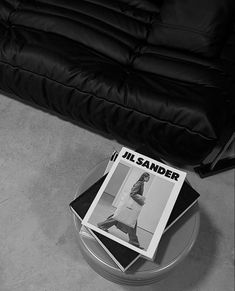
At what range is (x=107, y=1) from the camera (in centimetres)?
129

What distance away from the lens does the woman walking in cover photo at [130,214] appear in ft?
2.78

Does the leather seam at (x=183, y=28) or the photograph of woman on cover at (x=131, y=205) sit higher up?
the leather seam at (x=183, y=28)

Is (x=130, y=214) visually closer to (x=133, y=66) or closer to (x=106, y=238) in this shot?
(x=106, y=238)

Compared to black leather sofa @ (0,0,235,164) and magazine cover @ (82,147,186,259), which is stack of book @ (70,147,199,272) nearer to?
magazine cover @ (82,147,186,259)

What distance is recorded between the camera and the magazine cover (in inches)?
33.2

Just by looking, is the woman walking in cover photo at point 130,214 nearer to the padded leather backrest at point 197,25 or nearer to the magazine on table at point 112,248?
the magazine on table at point 112,248

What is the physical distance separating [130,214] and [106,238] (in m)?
0.09

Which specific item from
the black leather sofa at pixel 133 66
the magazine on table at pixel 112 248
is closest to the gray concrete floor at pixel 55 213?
the black leather sofa at pixel 133 66

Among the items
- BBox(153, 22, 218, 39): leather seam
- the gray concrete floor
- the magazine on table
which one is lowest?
the gray concrete floor

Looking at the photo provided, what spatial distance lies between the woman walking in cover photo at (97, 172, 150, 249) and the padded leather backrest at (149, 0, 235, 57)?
0.56 m

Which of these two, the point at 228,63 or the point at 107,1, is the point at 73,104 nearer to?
the point at 107,1

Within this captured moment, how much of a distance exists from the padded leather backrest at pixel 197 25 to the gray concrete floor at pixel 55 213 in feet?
1.62

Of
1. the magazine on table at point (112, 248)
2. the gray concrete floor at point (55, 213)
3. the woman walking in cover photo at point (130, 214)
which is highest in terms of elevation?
the woman walking in cover photo at point (130, 214)

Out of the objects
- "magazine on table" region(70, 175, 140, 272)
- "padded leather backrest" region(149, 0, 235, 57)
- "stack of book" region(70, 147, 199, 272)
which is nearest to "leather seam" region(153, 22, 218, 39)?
"padded leather backrest" region(149, 0, 235, 57)
